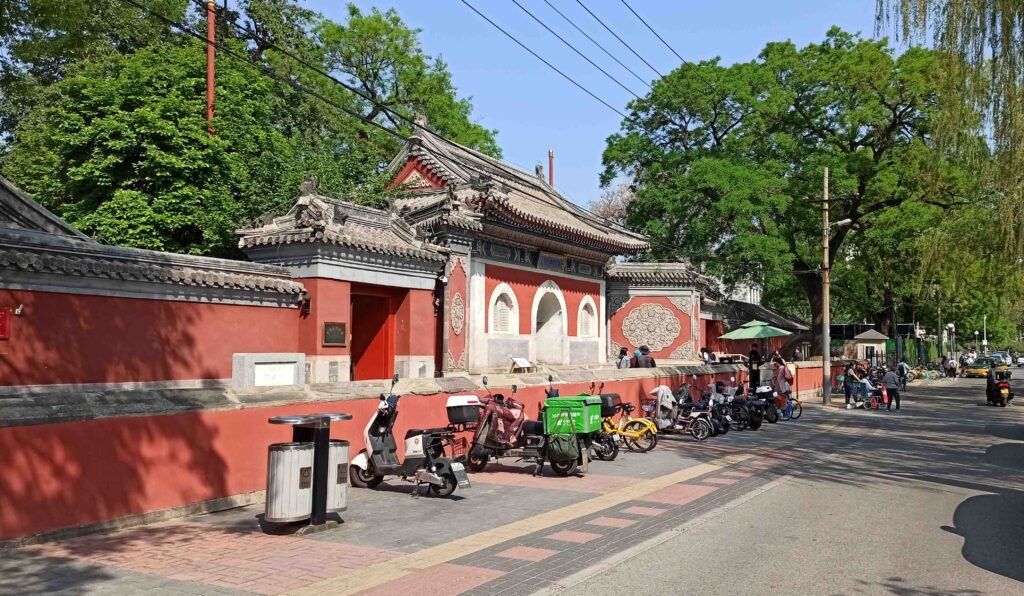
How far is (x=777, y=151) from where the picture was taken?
33312 millimetres

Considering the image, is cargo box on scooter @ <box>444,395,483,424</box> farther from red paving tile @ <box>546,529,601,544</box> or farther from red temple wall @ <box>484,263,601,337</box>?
red temple wall @ <box>484,263,601,337</box>

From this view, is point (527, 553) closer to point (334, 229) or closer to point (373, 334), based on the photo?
point (334, 229)

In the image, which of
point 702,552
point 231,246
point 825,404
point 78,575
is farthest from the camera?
point 825,404

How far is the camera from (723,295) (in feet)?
109

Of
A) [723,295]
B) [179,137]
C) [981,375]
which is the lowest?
[981,375]

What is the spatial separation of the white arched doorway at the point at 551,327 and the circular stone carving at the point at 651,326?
497 centimetres

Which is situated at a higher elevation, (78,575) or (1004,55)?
(1004,55)

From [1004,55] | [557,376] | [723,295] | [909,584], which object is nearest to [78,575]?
[909,584]

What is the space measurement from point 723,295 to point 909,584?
27997 millimetres

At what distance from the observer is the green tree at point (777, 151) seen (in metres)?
31.3

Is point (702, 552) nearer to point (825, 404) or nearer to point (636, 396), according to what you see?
point (636, 396)

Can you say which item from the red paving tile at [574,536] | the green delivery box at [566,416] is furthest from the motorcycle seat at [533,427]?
the red paving tile at [574,536]

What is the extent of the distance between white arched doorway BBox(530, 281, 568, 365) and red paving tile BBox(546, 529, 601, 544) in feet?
53.4

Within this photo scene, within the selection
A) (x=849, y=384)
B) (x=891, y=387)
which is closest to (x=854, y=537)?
(x=891, y=387)
